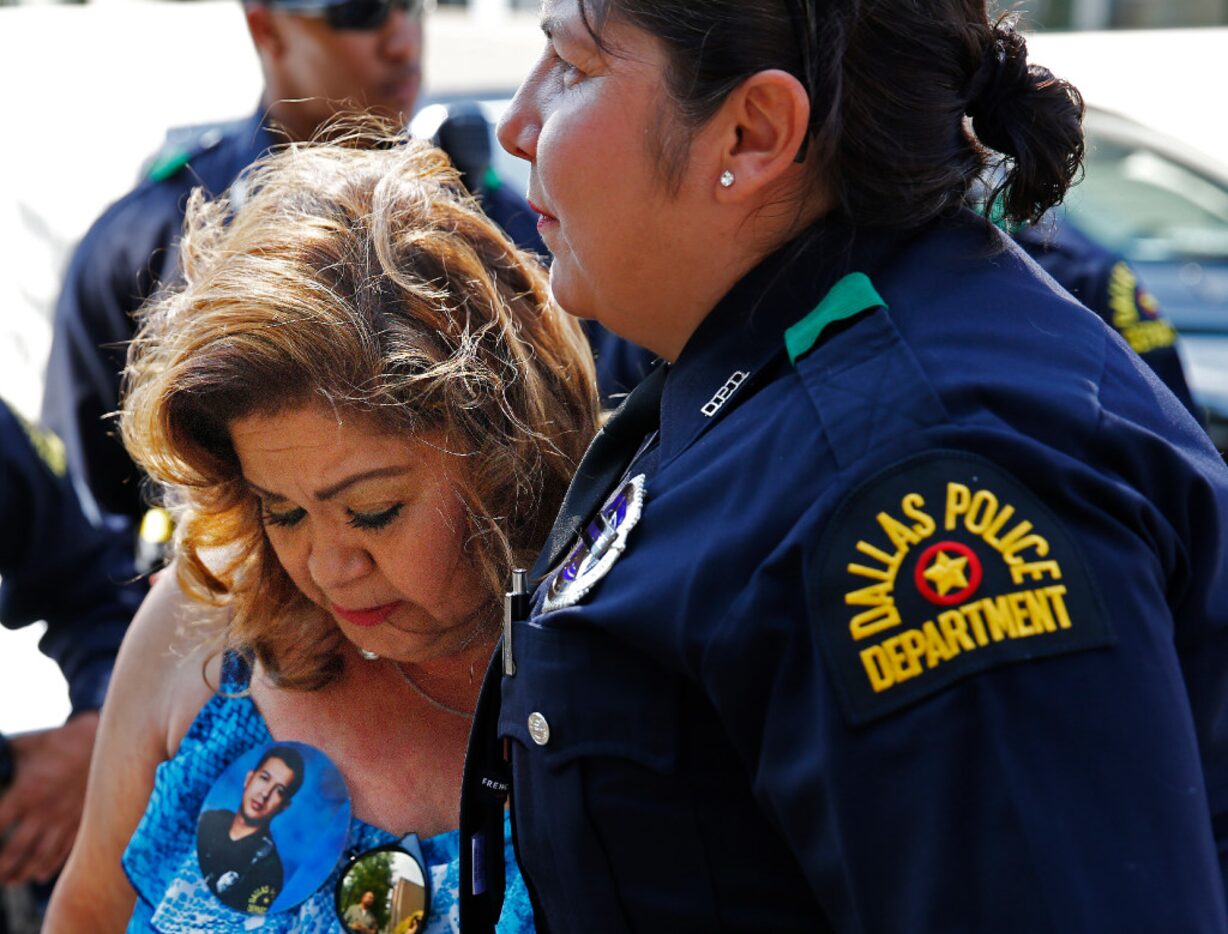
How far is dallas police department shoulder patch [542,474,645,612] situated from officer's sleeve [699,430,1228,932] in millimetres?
149

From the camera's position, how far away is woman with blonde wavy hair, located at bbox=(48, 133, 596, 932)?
1.66 metres

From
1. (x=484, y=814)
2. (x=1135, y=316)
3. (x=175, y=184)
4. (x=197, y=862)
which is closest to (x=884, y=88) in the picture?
(x=484, y=814)

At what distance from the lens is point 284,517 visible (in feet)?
5.61

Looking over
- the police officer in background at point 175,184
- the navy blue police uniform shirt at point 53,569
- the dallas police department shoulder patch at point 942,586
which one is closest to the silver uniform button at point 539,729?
the dallas police department shoulder patch at point 942,586

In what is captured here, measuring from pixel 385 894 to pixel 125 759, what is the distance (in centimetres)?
44

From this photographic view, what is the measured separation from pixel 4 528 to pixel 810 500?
2.12 meters

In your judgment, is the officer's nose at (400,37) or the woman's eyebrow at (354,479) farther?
the officer's nose at (400,37)

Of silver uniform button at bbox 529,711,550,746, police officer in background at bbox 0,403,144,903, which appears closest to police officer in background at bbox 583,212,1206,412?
police officer in background at bbox 0,403,144,903

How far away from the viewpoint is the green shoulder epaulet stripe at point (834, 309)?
1.14 meters

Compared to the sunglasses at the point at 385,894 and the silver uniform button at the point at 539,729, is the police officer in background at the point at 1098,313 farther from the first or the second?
the silver uniform button at the point at 539,729

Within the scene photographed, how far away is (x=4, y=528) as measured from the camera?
2775 mm

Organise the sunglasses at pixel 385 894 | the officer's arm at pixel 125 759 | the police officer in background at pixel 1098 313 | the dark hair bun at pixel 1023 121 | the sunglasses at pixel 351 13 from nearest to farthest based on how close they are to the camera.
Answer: the dark hair bun at pixel 1023 121
the sunglasses at pixel 385 894
the officer's arm at pixel 125 759
the police officer in background at pixel 1098 313
the sunglasses at pixel 351 13

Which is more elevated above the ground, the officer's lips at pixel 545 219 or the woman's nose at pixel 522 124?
the woman's nose at pixel 522 124

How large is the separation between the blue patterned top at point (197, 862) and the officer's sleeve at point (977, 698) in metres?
0.69
